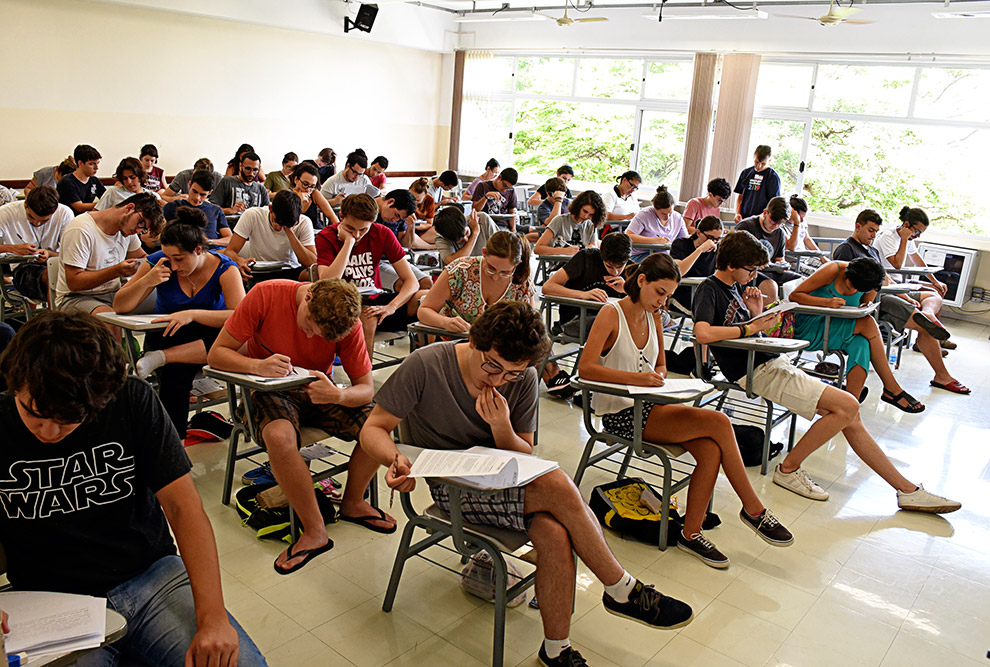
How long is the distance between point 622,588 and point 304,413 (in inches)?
52.3

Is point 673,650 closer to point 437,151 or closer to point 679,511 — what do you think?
point 679,511

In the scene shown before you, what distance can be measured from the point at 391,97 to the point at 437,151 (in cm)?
133

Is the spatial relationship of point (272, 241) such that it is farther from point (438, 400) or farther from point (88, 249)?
point (438, 400)

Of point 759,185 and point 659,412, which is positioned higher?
point 759,185

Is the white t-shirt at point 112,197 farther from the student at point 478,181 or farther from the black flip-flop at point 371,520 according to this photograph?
the black flip-flop at point 371,520

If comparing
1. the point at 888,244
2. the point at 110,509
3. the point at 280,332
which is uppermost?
the point at 888,244

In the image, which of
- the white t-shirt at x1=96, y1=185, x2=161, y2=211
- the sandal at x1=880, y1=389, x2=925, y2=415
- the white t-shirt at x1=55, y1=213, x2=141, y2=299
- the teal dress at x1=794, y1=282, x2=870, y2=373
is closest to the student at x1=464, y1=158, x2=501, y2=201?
the white t-shirt at x1=96, y1=185, x2=161, y2=211

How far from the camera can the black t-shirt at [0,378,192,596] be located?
154cm

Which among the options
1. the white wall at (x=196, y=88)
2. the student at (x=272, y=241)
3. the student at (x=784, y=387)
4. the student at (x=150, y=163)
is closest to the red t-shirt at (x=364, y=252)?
the student at (x=272, y=241)

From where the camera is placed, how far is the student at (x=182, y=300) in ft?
10.7

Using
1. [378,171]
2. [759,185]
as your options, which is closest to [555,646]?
[759,185]

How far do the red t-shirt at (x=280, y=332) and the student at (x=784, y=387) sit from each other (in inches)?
65.5

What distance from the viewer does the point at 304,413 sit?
9.52 feet

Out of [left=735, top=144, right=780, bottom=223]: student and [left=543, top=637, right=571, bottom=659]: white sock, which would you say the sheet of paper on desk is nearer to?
[left=543, top=637, right=571, bottom=659]: white sock
